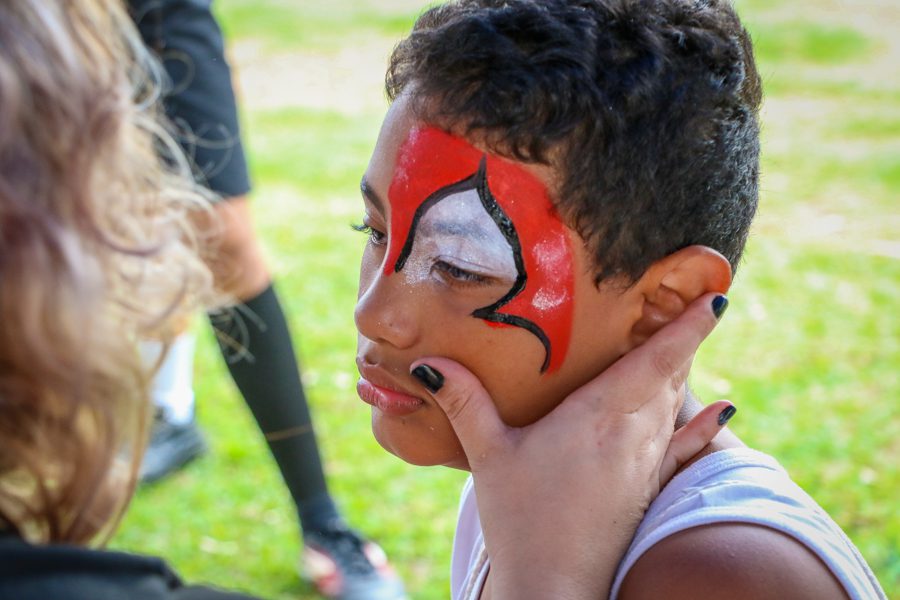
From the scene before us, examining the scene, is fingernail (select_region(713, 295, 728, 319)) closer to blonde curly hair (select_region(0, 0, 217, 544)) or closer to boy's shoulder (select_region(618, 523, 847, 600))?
boy's shoulder (select_region(618, 523, 847, 600))

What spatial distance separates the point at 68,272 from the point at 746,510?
98 cm

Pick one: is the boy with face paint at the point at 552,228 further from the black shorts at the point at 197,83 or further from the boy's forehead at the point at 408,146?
the black shorts at the point at 197,83

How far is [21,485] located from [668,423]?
3.15 ft

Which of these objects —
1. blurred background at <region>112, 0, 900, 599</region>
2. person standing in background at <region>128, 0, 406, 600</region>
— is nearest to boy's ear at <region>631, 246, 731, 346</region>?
blurred background at <region>112, 0, 900, 599</region>

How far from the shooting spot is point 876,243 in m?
6.67

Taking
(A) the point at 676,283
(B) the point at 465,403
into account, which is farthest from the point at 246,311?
(A) the point at 676,283

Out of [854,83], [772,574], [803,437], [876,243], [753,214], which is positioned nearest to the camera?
[772,574]

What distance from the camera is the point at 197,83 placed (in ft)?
9.95

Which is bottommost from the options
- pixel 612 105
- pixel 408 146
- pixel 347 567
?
pixel 347 567

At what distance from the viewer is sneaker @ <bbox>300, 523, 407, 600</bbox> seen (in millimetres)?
3389

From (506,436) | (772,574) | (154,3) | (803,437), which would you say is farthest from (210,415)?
(772,574)

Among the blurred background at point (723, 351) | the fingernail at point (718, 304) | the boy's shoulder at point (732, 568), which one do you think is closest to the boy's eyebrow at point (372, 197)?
the fingernail at point (718, 304)

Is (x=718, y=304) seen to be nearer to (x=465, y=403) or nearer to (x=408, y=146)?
(x=465, y=403)

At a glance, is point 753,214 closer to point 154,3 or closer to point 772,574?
point 772,574
